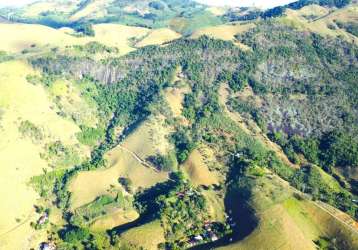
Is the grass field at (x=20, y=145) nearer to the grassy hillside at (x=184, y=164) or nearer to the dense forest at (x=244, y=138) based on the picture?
the grassy hillside at (x=184, y=164)

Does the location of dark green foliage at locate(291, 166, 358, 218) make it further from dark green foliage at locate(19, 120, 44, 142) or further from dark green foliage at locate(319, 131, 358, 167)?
dark green foliage at locate(19, 120, 44, 142)

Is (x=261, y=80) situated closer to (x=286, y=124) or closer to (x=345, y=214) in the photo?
(x=286, y=124)

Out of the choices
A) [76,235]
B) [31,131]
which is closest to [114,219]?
[76,235]

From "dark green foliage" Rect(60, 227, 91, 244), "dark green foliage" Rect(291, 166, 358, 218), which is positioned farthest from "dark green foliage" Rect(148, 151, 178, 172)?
"dark green foliage" Rect(291, 166, 358, 218)

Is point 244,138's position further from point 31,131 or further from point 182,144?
point 31,131

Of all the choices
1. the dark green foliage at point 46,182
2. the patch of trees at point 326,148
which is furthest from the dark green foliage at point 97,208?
the patch of trees at point 326,148

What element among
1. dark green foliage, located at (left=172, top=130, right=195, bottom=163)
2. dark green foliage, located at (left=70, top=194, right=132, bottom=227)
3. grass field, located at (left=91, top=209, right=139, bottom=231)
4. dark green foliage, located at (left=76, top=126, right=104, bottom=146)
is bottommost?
grass field, located at (left=91, top=209, right=139, bottom=231)
